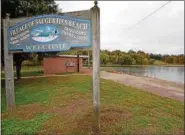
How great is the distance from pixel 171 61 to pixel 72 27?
105 meters

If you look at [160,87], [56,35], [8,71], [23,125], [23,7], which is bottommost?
[160,87]

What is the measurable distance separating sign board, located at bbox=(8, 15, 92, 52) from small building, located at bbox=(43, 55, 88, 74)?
19232mm

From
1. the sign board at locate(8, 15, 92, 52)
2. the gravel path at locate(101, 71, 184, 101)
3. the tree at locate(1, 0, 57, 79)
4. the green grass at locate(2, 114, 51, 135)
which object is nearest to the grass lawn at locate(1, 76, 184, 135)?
the green grass at locate(2, 114, 51, 135)

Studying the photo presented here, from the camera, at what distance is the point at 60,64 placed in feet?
92.0

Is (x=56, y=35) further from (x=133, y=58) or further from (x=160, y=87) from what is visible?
(x=133, y=58)

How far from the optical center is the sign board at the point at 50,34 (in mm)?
6445

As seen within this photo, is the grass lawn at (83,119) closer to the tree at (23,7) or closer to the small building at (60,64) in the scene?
the tree at (23,7)

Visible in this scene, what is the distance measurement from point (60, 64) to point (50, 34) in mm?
21228

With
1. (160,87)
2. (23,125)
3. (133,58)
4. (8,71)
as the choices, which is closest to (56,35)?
(8,71)

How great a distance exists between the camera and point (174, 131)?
5.89m

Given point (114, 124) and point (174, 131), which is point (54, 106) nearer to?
point (114, 124)

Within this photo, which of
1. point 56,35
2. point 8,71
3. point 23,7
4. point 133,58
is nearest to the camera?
point 56,35

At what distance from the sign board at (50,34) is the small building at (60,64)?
19.2 meters

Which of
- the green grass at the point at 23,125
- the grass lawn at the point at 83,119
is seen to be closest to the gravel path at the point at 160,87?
the grass lawn at the point at 83,119
